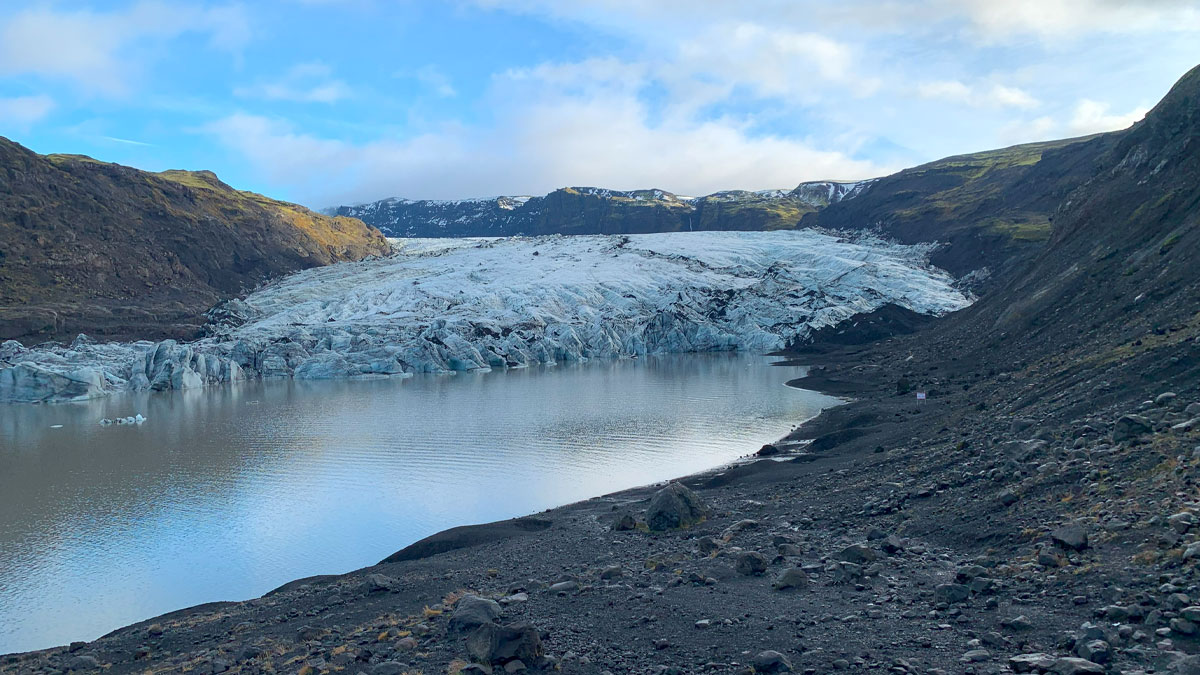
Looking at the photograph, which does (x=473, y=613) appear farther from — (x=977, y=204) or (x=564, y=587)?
(x=977, y=204)

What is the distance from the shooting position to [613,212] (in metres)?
135

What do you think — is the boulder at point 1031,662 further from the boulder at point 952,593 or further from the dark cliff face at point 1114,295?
the dark cliff face at point 1114,295

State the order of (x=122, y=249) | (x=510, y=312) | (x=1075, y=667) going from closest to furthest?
(x=1075, y=667)
(x=510, y=312)
(x=122, y=249)

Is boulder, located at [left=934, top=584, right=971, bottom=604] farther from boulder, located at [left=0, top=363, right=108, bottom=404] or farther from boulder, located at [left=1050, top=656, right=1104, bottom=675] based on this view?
boulder, located at [left=0, top=363, right=108, bottom=404]

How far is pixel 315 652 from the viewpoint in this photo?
8.11m

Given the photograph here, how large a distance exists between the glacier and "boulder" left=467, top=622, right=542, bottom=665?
45896mm

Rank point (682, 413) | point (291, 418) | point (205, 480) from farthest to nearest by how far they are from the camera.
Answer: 1. point (291, 418)
2. point (682, 413)
3. point (205, 480)

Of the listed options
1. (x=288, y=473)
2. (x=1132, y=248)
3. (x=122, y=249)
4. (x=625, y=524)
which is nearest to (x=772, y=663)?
(x=625, y=524)

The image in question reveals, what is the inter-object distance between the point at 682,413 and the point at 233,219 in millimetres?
73094

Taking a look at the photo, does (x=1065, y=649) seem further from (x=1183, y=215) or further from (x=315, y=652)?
(x=1183, y=215)


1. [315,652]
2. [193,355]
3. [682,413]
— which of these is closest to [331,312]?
[193,355]

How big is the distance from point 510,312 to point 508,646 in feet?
181

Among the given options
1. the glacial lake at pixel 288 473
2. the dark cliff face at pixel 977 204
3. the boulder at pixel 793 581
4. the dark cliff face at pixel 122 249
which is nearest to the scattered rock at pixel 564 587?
the boulder at pixel 793 581

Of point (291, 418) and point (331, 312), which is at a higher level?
point (331, 312)
